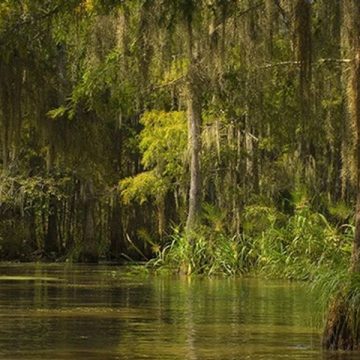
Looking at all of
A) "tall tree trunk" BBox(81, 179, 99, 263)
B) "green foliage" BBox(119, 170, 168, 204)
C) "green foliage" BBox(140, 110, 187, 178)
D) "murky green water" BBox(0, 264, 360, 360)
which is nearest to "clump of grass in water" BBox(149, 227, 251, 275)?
"murky green water" BBox(0, 264, 360, 360)

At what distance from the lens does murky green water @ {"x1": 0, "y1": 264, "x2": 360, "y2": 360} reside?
12336 mm

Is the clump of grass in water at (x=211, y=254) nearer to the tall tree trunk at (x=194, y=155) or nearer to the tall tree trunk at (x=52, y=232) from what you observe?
the tall tree trunk at (x=194, y=155)

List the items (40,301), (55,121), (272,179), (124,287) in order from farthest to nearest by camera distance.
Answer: (272,179) < (55,121) < (124,287) < (40,301)

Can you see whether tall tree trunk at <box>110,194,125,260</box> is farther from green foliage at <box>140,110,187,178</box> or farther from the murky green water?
the murky green water

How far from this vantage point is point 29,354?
1185 centimetres

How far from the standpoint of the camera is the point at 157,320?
1605 centimetres

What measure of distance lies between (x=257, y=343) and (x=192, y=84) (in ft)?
52.2

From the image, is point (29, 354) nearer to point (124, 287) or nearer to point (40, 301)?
point (40, 301)

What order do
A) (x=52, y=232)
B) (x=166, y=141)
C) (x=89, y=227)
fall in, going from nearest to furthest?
(x=166, y=141)
(x=89, y=227)
(x=52, y=232)

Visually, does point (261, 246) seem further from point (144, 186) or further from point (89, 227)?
point (89, 227)

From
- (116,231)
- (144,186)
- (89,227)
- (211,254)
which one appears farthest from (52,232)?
(211,254)

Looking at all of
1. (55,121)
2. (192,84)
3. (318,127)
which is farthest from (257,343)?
(318,127)

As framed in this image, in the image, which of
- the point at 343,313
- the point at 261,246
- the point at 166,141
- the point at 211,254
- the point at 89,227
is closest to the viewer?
the point at 343,313

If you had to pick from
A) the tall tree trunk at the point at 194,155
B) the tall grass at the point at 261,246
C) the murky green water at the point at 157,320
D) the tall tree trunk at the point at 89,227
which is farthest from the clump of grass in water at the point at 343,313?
the tall tree trunk at the point at 89,227
